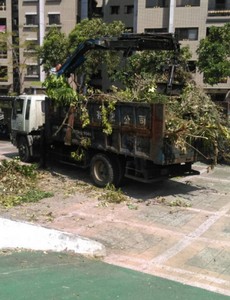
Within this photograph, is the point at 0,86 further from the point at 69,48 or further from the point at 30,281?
the point at 30,281

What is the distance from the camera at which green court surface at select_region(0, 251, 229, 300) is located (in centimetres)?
482

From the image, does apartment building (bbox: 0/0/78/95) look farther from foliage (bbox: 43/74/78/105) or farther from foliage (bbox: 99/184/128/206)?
foliage (bbox: 99/184/128/206)

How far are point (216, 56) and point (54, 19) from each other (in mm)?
28148

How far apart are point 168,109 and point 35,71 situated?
3746cm

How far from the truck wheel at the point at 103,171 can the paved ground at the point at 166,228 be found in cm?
51

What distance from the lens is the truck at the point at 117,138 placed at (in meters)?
9.07

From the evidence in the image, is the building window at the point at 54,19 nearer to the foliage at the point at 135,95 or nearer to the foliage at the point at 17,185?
the foliage at the point at 17,185

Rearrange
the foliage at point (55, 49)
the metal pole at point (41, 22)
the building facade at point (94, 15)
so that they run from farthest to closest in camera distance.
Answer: the metal pole at point (41, 22), the building facade at point (94, 15), the foliage at point (55, 49)

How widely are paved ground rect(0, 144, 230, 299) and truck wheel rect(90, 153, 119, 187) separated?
0.51 meters

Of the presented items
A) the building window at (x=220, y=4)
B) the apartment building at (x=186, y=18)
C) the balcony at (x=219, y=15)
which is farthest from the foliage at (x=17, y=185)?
the building window at (x=220, y=4)

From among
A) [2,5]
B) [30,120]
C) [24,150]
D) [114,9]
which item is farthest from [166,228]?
[2,5]

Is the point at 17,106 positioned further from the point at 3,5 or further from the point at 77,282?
the point at 3,5

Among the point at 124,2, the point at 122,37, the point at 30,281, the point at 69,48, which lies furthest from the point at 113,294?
the point at 124,2

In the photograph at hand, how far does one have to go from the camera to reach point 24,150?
1416 centimetres
